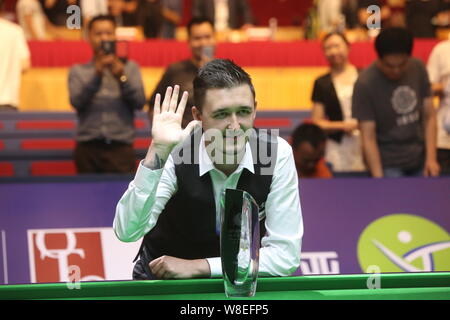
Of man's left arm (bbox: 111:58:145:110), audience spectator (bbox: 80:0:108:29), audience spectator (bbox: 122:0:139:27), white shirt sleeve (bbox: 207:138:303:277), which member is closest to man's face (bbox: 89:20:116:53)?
man's left arm (bbox: 111:58:145:110)

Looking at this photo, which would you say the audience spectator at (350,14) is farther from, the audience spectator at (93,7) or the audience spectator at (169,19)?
the audience spectator at (93,7)

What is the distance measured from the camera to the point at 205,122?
3.05 m

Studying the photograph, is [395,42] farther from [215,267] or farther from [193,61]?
[215,267]

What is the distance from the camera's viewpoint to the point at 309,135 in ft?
18.4

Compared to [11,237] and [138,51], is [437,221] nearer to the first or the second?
[11,237]

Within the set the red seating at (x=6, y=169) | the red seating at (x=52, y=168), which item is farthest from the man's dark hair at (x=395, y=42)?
the red seating at (x=6, y=169)

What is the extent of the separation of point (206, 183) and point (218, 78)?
1.29ft

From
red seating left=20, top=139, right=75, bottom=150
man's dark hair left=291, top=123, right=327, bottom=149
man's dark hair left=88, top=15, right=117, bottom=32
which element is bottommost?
red seating left=20, top=139, right=75, bottom=150

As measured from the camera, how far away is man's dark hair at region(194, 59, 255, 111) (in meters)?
3.01

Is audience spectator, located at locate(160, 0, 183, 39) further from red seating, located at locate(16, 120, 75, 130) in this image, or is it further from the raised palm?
the raised palm

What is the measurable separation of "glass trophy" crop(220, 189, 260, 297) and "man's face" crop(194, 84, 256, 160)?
1.56 ft

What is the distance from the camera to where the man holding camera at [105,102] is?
5809mm

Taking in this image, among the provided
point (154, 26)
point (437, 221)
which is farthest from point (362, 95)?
point (154, 26)

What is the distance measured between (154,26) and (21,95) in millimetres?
2815
